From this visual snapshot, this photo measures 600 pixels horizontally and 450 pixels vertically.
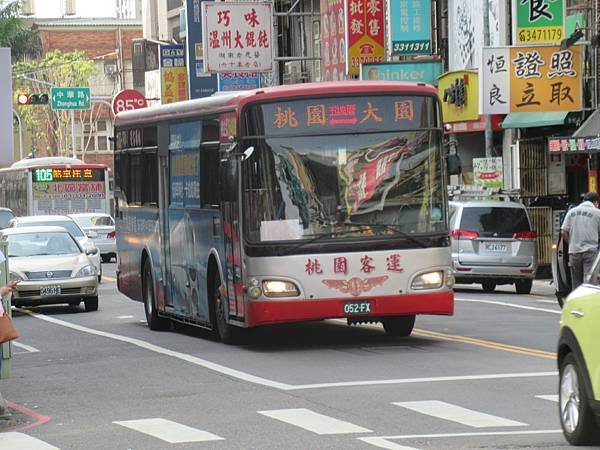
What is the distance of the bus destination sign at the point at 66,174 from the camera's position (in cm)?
5706

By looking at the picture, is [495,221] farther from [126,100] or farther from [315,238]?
[126,100]

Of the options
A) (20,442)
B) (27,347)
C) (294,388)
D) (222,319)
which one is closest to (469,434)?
(20,442)

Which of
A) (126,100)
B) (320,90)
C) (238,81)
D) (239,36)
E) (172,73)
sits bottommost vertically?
(320,90)

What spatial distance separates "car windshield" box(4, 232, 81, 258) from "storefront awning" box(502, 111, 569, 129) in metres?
12.1

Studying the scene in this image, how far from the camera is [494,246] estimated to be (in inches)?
1276

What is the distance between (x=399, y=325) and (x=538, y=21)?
16660 millimetres

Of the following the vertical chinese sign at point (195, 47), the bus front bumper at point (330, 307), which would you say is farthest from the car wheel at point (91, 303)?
the vertical chinese sign at point (195, 47)

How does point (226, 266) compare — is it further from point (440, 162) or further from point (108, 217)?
point (108, 217)

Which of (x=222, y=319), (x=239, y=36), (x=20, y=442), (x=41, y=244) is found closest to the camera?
(x=20, y=442)

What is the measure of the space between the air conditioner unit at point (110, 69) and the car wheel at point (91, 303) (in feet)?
270

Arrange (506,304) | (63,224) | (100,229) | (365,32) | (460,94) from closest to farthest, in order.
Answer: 1. (506,304)
2. (63,224)
3. (460,94)
4. (365,32)
5. (100,229)

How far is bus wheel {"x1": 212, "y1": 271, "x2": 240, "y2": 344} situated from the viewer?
A: 2034 centimetres

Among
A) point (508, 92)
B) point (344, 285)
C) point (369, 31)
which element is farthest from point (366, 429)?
point (369, 31)

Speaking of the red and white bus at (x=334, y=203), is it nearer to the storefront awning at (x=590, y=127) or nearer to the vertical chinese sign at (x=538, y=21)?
the storefront awning at (x=590, y=127)
